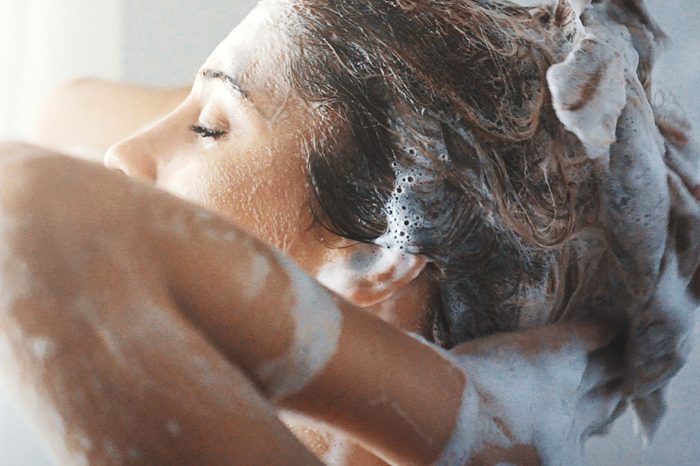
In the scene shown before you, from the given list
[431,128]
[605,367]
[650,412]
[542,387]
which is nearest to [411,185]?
[431,128]

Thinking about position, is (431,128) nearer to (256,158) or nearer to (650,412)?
(256,158)

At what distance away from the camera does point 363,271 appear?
864 mm

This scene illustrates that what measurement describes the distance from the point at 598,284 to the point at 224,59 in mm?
526

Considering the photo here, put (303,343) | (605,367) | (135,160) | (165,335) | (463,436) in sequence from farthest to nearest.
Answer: (605,367) < (135,160) < (463,436) < (303,343) < (165,335)

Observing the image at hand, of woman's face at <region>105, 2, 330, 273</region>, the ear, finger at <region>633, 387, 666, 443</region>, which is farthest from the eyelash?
finger at <region>633, 387, 666, 443</region>

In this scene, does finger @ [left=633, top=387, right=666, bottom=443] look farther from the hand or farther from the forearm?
the forearm

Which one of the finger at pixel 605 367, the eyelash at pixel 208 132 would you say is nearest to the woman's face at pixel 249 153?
the eyelash at pixel 208 132

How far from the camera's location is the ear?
33.9 inches

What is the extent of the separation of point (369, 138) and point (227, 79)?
0.17 metres

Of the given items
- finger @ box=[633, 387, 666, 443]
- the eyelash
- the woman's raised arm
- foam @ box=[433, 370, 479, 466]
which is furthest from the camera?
finger @ box=[633, 387, 666, 443]

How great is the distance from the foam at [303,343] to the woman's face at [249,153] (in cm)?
23

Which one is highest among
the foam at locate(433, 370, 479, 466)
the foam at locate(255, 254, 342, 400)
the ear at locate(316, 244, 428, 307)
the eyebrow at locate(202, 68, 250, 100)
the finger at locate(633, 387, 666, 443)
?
the eyebrow at locate(202, 68, 250, 100)

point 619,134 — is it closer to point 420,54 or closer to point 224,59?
point 420,54

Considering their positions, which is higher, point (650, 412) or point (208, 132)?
point (208, 132)
